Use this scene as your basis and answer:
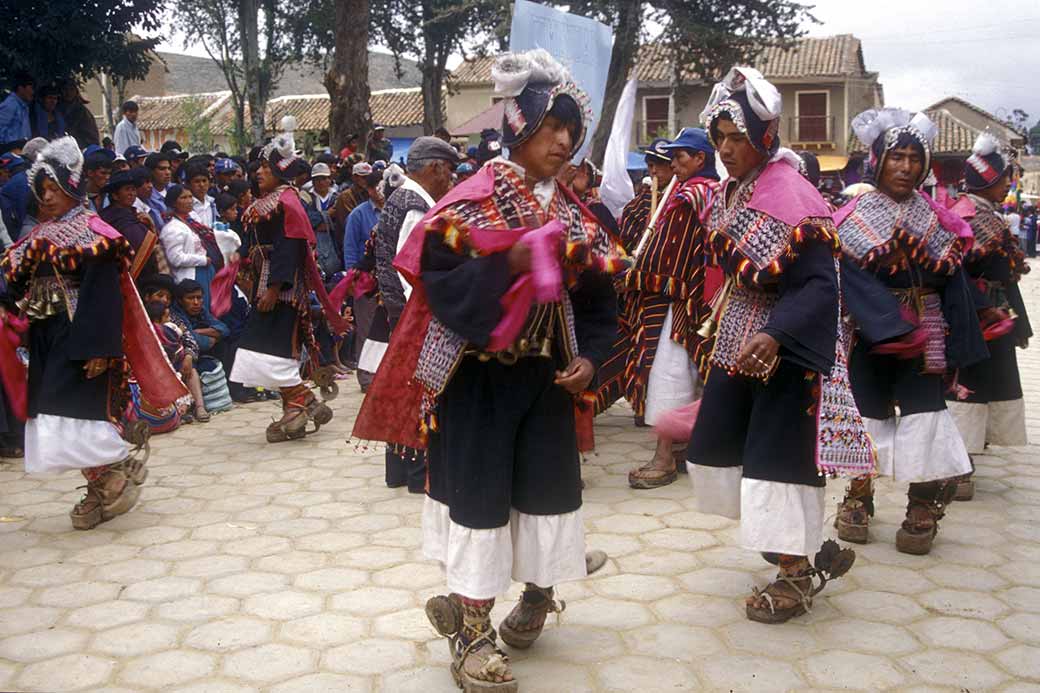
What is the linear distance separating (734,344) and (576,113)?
3.84ft

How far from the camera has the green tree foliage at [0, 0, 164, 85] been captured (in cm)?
1055

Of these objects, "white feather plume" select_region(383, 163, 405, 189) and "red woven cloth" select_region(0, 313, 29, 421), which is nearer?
"red woven cloth" select_region(0, 313, 29, 421)

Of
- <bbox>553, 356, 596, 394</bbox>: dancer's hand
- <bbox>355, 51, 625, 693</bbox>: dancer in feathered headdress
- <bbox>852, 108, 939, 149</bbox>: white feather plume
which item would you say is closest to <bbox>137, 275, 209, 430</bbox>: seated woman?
<bbox>355, 51, 625, 693</bbox>: dancer in feathered headdress

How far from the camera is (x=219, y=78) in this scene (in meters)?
62.2

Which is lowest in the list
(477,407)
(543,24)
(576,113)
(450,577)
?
(450,577)

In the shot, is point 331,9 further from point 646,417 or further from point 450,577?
point 450,577

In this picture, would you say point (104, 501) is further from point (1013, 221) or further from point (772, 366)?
point (1013, 221)

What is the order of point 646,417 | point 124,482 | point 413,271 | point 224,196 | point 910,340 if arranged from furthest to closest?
point 224,196, point 646,417, point 124,482, point 910,340, point 413,271

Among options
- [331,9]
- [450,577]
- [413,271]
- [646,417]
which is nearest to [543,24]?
[646,417]

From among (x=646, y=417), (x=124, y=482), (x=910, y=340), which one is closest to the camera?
(x=910, y=340)

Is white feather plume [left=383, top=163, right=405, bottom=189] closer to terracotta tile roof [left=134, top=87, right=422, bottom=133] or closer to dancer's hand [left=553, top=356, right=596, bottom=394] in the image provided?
dancer's hand [left=553, top=356, right=596, bottom=394]

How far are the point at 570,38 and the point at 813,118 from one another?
40.2 metres

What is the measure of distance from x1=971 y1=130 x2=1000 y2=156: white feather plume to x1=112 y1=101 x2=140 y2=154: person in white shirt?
34.9 ft

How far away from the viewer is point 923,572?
4941 mm
